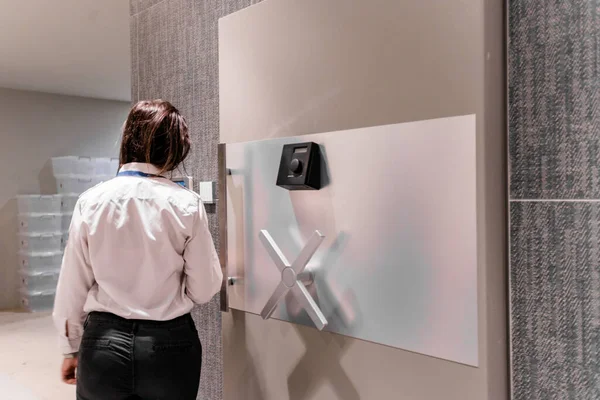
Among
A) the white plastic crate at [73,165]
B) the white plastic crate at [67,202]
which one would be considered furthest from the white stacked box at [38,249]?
the white plastic crate at [73,165]

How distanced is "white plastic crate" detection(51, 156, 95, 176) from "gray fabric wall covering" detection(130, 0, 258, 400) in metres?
4.59

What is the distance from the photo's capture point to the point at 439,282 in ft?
3.17

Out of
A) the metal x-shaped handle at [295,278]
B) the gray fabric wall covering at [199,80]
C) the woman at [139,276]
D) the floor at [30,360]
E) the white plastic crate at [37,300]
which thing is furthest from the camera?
the white plastic crate at [37,300]

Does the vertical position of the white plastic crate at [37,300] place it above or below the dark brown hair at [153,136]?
below

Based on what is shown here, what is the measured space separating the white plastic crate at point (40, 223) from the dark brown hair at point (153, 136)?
492 centimetres

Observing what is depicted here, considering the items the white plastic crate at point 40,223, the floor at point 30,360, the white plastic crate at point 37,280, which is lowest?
the floor at point 30,360

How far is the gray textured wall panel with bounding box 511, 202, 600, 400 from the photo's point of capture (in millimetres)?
844

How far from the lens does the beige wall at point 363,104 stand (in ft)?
3.00

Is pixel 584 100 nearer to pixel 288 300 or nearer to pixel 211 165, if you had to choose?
pixel 288 300

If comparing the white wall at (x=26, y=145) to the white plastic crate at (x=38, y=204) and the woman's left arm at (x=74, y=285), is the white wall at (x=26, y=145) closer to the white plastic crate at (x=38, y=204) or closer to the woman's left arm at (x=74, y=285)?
the white plastic crate at (x=38, y=204)

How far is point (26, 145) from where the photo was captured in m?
5.88

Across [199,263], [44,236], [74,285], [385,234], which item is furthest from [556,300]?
[44,236]

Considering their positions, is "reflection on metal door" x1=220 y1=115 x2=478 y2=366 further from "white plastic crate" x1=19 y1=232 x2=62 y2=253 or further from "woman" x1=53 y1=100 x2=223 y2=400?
"white plastic crate" x1=19 y1=232 x2=62 y2=253

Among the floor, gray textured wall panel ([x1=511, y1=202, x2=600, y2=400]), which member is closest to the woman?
gray textured wall panel ([x1=511, y1=202, x2=600, y2=400])
